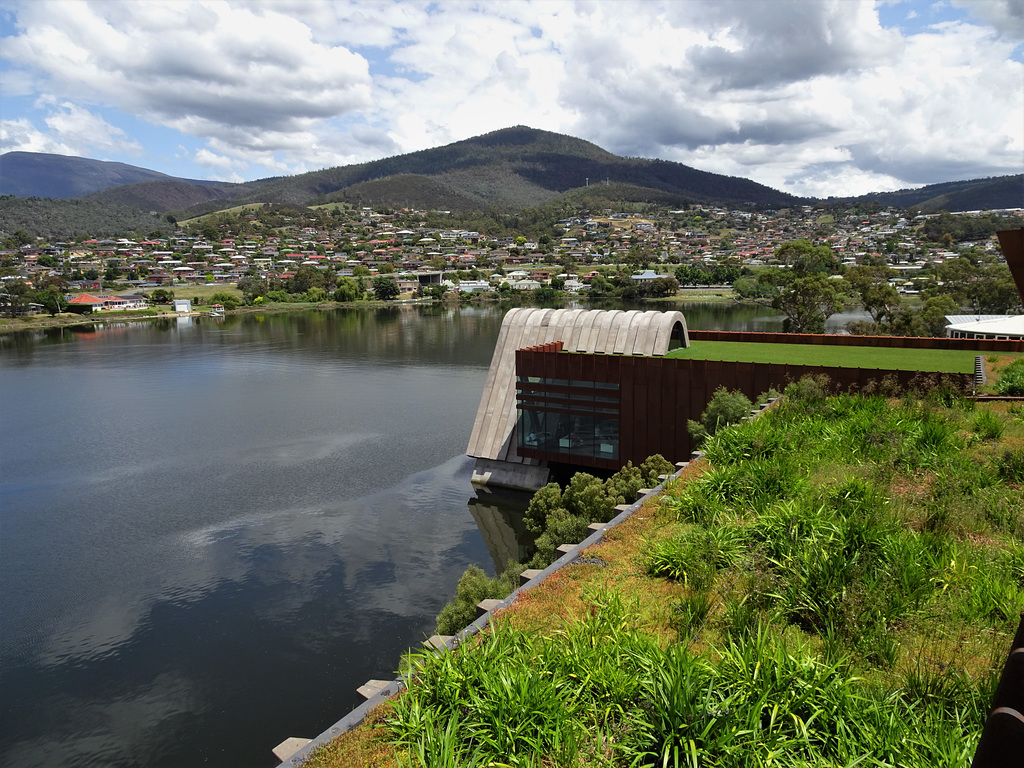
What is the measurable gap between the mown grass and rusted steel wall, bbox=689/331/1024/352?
1615cm

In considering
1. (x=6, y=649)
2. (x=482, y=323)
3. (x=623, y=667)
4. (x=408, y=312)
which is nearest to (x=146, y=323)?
(x=408, y=312)

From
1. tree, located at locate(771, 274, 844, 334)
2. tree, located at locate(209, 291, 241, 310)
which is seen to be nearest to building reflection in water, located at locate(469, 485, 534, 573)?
tree, located at locate(771, 274, 844, 334)

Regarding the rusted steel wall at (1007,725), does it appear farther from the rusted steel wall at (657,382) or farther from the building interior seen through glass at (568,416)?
the building interior seen through glass at (568,416)

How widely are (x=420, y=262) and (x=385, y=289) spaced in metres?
40.3

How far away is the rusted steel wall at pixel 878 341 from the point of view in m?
22.7

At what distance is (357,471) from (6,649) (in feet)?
40.7

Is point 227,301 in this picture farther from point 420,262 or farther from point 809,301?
point 809,301

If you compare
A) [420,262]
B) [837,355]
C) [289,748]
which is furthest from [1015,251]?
[420,262]

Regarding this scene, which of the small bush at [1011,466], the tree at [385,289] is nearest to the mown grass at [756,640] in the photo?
the small bush at [1011,466]

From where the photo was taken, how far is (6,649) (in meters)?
14.4

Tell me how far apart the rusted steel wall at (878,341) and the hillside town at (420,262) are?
44592 millimetres

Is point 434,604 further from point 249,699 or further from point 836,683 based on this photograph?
point 836,683

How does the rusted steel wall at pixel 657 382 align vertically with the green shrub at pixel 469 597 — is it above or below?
above

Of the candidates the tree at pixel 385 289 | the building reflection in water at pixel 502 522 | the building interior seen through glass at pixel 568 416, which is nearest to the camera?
the building reflection in water at pixel 502 522
